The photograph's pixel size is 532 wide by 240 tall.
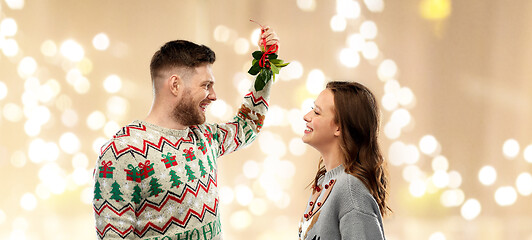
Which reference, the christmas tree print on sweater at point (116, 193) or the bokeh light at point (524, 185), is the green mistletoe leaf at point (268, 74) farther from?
the bokeh light at point (524, 185)

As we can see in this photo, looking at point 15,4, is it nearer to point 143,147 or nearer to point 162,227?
point 143,147

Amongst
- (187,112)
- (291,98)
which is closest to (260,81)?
(187,112)

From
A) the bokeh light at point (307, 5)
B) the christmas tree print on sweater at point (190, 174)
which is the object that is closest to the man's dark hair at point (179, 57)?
the christmas tree print on sweater at point (190, 174)

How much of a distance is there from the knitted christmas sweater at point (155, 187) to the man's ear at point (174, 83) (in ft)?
0.39

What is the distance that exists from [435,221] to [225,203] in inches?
41.8

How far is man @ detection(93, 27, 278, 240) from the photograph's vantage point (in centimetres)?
145

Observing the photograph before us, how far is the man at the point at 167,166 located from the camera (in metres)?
1.45

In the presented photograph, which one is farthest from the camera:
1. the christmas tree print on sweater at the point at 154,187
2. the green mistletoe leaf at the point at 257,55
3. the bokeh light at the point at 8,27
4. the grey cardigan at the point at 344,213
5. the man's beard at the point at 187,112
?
the bokeh light at the point at 8,27

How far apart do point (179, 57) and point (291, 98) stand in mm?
1066

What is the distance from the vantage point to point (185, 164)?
157cm

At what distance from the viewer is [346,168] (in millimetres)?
1372

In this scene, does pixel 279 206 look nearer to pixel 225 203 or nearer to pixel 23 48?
pixel 225 203

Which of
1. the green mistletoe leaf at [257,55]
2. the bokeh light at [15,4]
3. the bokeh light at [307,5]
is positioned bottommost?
the green mistletoe leaf at [257,55]

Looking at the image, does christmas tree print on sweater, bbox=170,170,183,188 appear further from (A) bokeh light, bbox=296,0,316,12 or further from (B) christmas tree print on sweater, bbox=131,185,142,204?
(A) bokeh light, bbox=296,0,316,12
